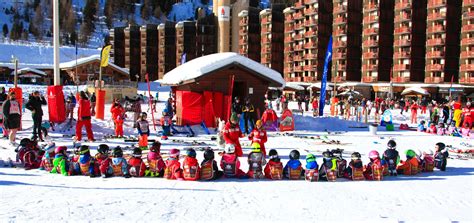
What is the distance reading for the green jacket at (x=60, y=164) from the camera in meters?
10.0

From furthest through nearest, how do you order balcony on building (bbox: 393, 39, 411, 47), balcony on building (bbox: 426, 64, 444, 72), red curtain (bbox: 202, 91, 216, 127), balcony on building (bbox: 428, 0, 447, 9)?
1. balcony on building (bbox: 393, 39, 411, 47)
2. balcony on building (bbox: 426, 64, 444, 72)
3. balcony on building (bbox: 428, 0, 447, 9)
4. red curtain (bbox: 202, 91, 216, 127)

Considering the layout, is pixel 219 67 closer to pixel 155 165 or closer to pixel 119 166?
pixel 155 165

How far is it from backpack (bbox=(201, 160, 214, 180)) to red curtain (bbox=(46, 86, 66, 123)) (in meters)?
10.4

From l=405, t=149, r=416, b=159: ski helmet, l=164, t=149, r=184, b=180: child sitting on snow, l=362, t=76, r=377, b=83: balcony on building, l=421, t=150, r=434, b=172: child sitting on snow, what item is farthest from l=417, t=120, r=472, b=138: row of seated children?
l=362, t=76, r=377, b=83: balcony on building

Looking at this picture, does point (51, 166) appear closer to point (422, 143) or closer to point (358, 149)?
point (358, 149)

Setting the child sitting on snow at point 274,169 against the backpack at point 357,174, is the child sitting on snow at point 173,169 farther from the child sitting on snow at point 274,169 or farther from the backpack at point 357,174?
the backpack at point 357,174

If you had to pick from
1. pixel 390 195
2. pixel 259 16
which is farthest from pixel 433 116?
pixel 259 16

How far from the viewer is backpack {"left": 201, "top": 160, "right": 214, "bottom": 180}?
382 inches

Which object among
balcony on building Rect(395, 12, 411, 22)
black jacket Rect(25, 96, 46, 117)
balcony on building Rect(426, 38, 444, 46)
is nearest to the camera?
black jacket Rect(25, 96, 46, 117)

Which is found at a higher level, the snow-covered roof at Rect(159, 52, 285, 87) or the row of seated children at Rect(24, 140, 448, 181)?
the snow-covered roof at Rect(159, 52, 285, 87)

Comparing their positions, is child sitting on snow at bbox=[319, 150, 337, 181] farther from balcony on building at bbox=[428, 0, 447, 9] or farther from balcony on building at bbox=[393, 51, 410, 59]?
balcony on building at bbox=[393, 51, 410, 59]

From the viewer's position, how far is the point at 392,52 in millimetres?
67562

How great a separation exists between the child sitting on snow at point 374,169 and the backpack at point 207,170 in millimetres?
3386

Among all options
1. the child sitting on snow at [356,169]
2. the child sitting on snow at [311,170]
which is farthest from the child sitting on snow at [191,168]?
the child sitting on snow at [356,169]
